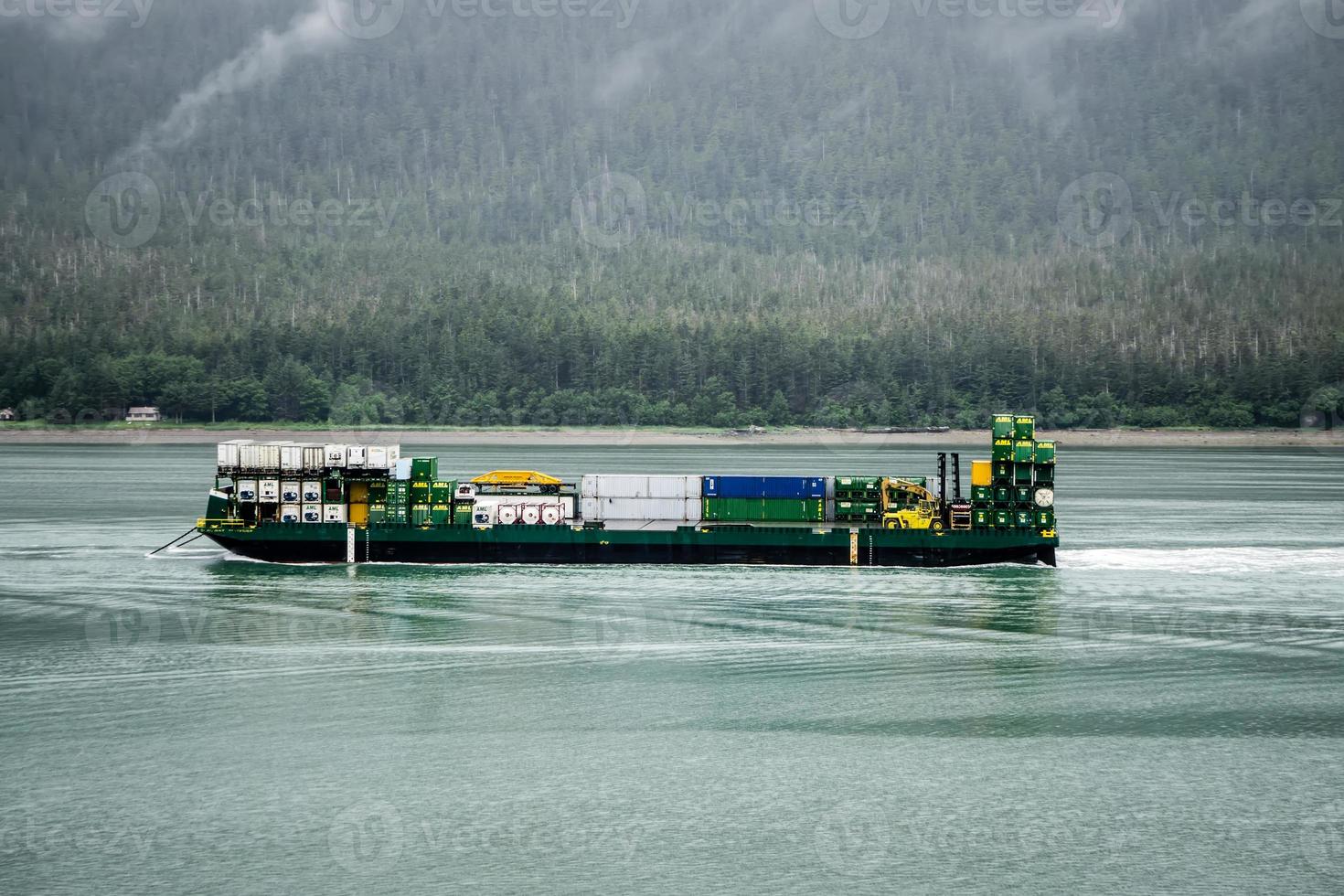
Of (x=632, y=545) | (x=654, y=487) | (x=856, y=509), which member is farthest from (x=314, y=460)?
(x=856, y=509)

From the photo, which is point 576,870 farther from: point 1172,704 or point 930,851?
point 1172,704

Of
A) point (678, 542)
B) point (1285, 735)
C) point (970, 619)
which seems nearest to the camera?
point (1285, 735)

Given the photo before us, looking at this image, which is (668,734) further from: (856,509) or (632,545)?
(856,509)

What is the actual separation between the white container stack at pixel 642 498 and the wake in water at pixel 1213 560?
24.1 meters

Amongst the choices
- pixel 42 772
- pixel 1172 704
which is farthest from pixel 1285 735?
pixel 42 772

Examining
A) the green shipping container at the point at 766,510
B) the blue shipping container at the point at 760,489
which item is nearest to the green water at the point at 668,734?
the green shipping container at the point at 766,510

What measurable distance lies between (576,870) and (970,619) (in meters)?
36.2

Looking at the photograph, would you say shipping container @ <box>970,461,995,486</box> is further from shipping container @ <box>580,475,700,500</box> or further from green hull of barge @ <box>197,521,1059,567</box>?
shipping container @ <box>580,475,700,500</box>

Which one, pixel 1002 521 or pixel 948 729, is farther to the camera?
pixel 1002 521

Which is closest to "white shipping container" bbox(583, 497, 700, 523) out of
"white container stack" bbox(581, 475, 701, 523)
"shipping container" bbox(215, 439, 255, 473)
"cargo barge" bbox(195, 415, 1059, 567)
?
"white container stack" bbox(581, 475, 701, 523)

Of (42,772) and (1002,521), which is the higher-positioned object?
(1002,521)

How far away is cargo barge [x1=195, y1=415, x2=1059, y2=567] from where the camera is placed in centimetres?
8006

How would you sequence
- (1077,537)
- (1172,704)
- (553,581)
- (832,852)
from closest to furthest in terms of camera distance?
(832,852), (1172,704), (553,581), (1077,537)

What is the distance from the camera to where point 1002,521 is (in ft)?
263
